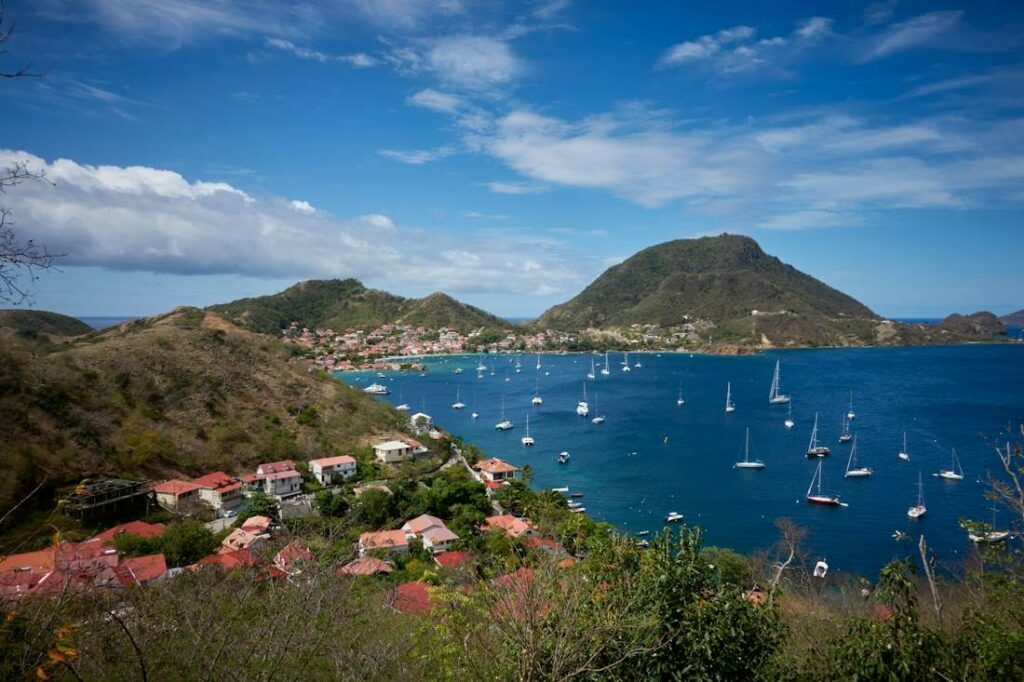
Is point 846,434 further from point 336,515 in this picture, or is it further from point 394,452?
point 336,515

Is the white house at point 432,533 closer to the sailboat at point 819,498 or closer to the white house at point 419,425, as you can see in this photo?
the white house at point 419,425

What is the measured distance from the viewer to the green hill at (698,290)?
112 meters

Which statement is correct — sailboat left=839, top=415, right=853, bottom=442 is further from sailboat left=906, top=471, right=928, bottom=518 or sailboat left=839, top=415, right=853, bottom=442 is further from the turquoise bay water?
sailboat left=906, top=471, right=928, bottom=518

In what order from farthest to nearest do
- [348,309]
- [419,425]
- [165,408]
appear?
1. [348,309]
2. [419,425]
3. [165,408]

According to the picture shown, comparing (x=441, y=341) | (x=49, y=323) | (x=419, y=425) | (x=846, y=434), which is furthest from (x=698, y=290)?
(x=49, y=323)

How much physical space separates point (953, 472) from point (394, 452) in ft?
86.0

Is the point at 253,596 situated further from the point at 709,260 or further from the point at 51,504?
the point at 709,260

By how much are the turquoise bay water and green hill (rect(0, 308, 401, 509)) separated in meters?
11.1

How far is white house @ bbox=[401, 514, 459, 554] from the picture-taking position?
1591 centimetres

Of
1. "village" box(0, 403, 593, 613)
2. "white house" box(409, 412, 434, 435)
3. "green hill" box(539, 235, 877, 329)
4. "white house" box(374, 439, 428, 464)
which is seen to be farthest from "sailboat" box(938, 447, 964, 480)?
"green hill" box(539, 235, 877, 329)

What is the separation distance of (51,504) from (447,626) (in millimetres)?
14814

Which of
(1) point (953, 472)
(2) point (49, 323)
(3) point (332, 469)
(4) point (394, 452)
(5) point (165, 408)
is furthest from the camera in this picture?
(2) point (49, 323)

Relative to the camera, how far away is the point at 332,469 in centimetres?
2181

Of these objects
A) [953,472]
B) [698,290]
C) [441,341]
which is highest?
[698,290]
